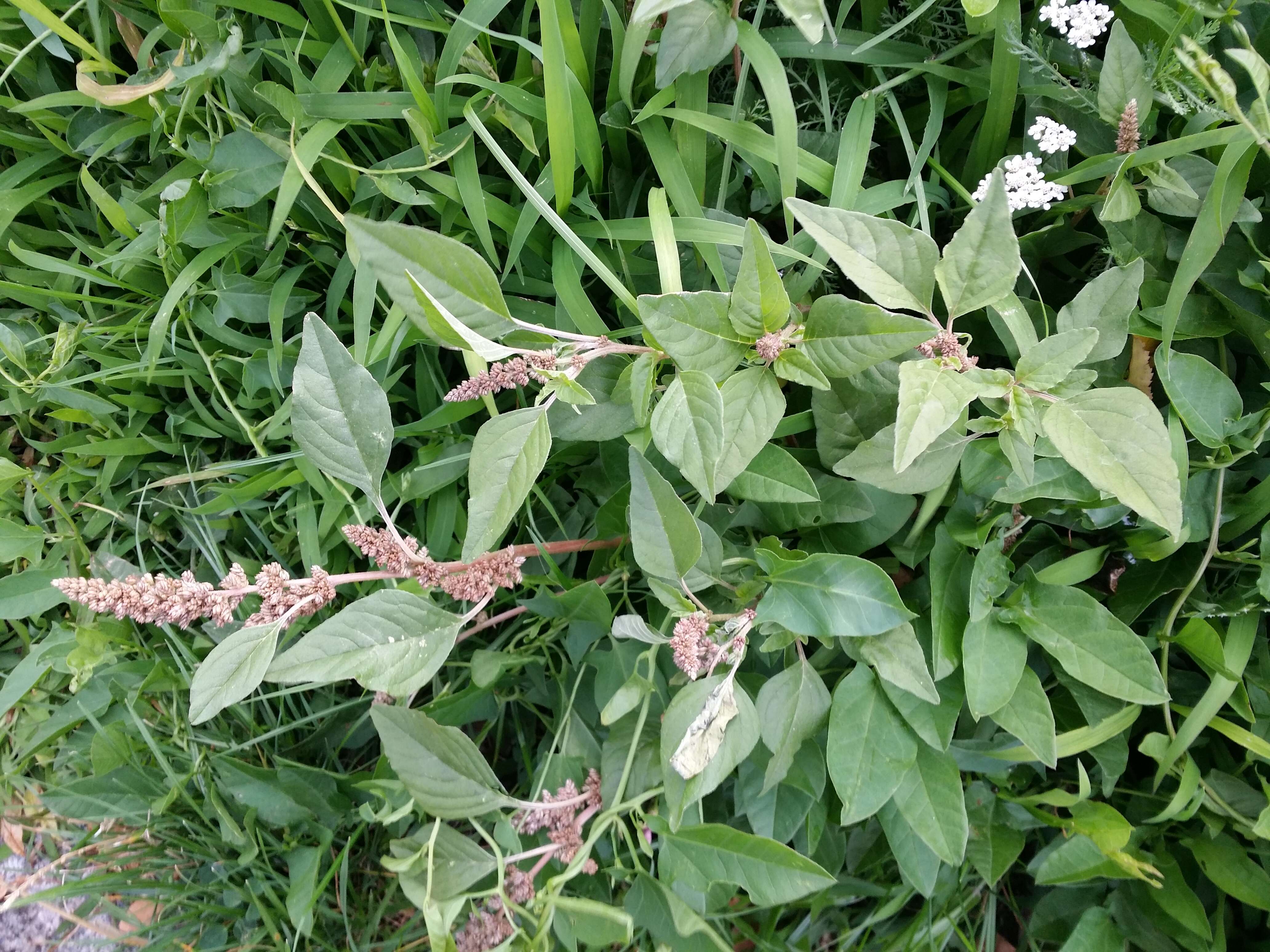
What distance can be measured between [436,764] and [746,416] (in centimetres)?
58

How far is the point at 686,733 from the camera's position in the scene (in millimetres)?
887

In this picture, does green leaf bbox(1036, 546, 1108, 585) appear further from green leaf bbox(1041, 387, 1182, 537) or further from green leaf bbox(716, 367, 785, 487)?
green leaf bbox(716, 367, 785, 487)

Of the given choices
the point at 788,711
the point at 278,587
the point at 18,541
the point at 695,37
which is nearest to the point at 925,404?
the point at 788,711

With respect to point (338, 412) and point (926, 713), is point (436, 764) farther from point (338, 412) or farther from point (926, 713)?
point (926, 713)

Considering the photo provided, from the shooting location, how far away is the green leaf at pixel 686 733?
0.91 meters

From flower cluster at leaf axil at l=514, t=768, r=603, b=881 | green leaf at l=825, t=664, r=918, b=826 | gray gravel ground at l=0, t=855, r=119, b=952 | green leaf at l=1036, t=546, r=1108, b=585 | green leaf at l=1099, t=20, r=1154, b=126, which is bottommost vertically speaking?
gray gravel ground at l=0, t=855, r=119, b=952

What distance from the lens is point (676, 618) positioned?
3.62ft

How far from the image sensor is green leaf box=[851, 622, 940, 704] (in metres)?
0.93

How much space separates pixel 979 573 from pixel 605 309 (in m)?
0.70

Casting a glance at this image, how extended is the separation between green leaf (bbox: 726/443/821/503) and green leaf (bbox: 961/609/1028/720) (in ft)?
0.89

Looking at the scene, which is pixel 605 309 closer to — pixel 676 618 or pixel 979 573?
pixel 676 618

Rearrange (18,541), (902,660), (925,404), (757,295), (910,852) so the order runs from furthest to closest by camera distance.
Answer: (18,541), (910,852), (902,660), (757,295), (925,404)

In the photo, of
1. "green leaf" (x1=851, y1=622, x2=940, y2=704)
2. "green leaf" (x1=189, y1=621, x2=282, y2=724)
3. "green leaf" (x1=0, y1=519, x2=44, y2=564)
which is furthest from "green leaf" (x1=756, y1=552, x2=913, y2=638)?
"green leaf" (x1=0, y1=519, x2=44, y2=564)

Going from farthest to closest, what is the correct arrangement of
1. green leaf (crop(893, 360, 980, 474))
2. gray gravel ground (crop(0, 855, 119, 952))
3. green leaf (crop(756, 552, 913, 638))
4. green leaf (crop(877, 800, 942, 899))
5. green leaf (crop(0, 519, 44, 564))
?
gray gravel ground (crop(0, 855, 119, 952))
green leaf (crop(0, 519, 44, 564))
green leaf (crop(877, 800, 942, 899))
green leaf (crop(756, 552, 913, 638))
green leaf (crop(893, 360, 980, 474))
